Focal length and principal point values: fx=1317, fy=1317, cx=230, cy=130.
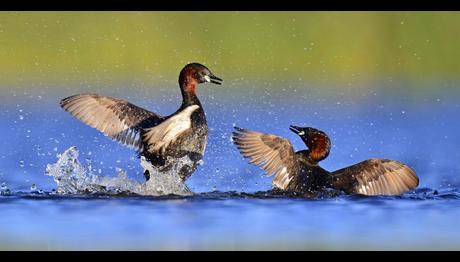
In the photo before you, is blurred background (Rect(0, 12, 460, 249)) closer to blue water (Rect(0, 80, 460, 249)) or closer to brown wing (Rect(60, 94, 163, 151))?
blue water (Rect(0, 80, 460, 249))

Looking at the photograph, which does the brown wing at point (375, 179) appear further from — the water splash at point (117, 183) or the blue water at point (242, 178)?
the water splash at point (117, 183)

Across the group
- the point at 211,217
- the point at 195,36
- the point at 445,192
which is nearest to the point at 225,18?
the point at 195,36

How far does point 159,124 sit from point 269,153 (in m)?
1.00

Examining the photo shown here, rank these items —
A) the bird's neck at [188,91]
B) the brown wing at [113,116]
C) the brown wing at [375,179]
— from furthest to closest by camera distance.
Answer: the brown wing at [113,116], the bird's neck at [188,91], the brown wing at [375,179]

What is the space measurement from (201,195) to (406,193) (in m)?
1.86

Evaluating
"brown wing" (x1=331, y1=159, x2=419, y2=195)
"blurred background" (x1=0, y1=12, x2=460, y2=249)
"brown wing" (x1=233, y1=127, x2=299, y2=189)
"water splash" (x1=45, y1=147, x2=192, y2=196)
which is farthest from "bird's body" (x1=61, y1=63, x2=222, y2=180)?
"blurred background" (x1=0, y1=12, x2=460, y2=249)

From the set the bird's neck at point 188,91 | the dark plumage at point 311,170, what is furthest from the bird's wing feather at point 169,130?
the dark plumage at point 311,170

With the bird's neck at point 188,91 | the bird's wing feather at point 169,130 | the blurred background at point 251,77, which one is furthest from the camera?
the blurred background at point 251,77

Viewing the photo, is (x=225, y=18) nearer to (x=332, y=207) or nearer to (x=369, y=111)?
(x=369, y=111)

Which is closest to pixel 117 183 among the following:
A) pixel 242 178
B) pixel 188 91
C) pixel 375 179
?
pixel 188 91

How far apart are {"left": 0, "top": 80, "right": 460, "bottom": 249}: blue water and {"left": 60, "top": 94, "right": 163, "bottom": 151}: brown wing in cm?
79

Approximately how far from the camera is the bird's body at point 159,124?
37.7ft

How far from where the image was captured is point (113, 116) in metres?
12.1

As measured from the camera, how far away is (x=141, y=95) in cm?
1669
